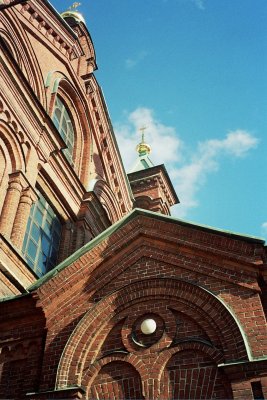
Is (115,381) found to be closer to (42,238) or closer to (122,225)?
(122,225)

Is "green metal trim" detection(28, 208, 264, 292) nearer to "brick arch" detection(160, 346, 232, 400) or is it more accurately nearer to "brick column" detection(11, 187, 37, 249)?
"brick arch" detection(160, 346, 232, 400)

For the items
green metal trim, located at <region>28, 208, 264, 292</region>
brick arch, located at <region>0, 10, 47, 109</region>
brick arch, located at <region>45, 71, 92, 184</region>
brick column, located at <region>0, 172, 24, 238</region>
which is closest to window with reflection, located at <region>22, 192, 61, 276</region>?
brick column, located at <region>0, 172, 24, 238</region>

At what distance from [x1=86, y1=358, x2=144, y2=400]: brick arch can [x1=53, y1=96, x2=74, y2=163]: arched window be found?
10.6 metres

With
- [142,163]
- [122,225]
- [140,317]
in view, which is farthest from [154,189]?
[140,317]

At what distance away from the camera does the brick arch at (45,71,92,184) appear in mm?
17234

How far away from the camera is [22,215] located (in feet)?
39.9

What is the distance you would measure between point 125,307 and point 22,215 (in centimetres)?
535

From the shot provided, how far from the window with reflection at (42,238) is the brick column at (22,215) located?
0.65m

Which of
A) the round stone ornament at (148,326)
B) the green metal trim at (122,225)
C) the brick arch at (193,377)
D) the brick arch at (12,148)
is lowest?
the brick arch at (193,377)

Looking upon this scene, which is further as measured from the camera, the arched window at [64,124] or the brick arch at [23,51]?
the arched window at [64,124]

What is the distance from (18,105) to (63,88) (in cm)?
521

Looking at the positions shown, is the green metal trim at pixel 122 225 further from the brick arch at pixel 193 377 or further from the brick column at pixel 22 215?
the brick column at pixel 22 215

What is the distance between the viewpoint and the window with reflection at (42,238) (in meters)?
12.8

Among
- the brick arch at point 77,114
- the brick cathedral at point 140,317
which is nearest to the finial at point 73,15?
the brick arch at point 77,114
